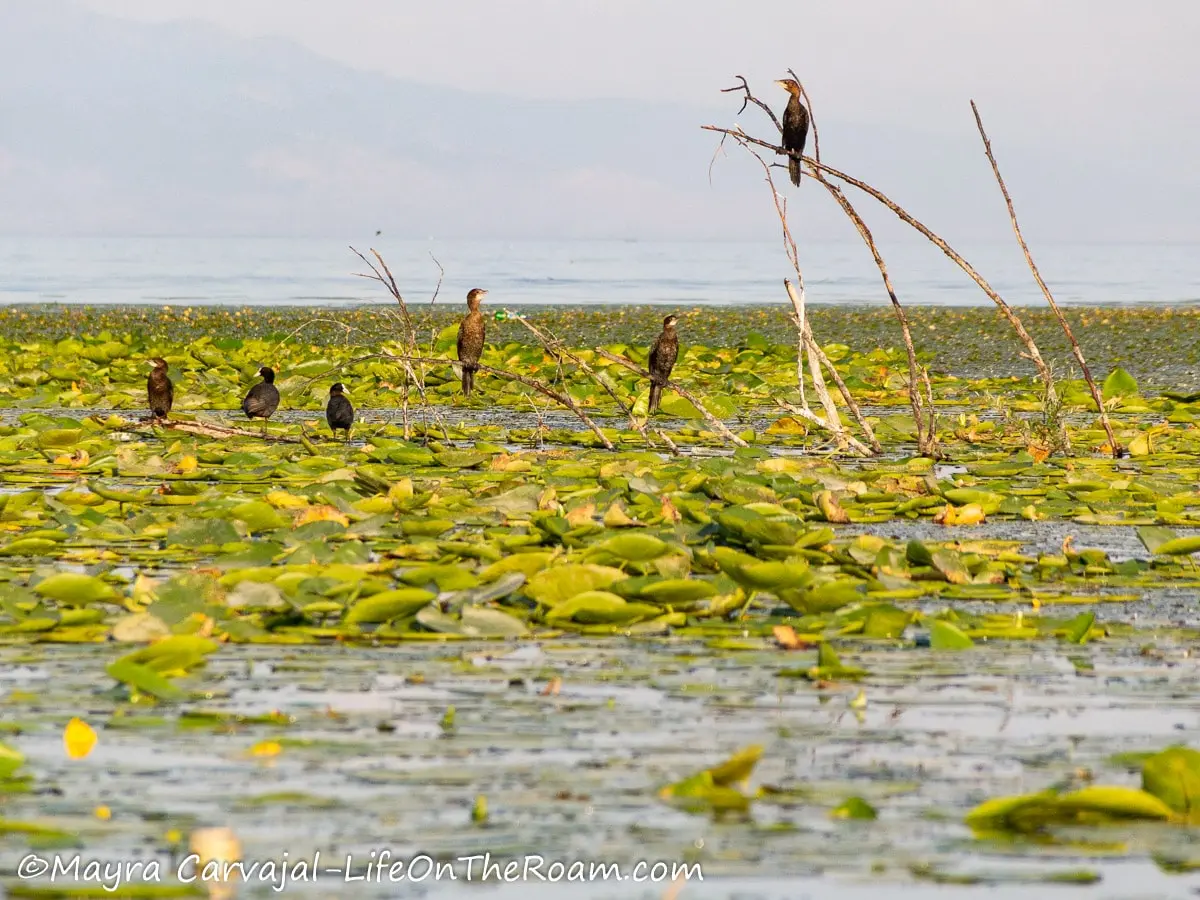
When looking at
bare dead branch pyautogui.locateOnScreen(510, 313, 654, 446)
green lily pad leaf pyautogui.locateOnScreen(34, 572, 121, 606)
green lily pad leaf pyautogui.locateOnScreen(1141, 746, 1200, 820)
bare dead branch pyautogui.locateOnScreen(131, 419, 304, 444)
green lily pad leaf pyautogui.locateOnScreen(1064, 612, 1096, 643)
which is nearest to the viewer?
green lily pad leaf pyautogui.locateOnScreen(1141, 746, 1200, 820)

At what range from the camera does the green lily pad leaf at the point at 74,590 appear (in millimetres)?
6246

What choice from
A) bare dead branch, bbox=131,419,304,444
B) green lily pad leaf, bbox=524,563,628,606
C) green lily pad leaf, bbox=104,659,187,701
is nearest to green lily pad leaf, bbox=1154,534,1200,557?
green lily pad leaf, bbox=524,563,628,606

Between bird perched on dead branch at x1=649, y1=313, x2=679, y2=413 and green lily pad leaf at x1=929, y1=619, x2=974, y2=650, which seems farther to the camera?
bird perched on dead branch at x1=649, y1=313, x2=679, y2=413

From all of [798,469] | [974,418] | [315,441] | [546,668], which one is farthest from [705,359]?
[546,668]

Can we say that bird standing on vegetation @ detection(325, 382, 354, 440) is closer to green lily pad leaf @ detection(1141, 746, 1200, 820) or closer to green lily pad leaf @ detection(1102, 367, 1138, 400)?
green lily pad leaf @ detection(1102, 367, 1138, 400)

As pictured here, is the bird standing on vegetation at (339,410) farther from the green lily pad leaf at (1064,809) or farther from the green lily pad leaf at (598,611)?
the green lily pad leaf at (1064,809)

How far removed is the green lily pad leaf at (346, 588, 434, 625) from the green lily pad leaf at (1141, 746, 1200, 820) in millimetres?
2878

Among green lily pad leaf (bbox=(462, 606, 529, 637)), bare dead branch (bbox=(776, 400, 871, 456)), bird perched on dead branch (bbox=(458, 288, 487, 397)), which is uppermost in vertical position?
bird perched on dead branch (bbox=(458, 288, 487, 397))

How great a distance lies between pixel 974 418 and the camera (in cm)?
1368

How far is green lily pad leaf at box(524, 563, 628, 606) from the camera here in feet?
20.6

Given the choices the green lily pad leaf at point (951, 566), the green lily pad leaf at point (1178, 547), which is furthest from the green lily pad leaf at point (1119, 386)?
the green lily pad leaf at point (951, 566)

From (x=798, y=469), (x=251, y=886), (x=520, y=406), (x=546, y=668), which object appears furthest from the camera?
(x=520, y=406)

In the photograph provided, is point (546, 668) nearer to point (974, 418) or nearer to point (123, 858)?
point (123, 858)

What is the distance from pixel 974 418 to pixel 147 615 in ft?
30.4
